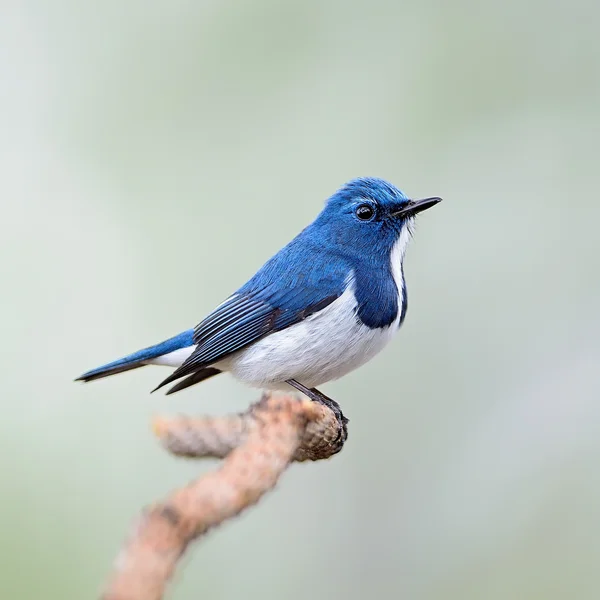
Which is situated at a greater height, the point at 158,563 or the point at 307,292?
the point at 307,292

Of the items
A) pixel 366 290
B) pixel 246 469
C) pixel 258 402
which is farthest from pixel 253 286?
pixel 246 469

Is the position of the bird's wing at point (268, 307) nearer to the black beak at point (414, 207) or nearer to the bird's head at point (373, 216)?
the bird's head at point (373, 216)

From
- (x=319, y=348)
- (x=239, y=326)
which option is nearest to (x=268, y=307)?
(x=239, y=326)

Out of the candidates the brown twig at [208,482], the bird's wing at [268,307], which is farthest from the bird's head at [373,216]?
the brown twig at [208,482]

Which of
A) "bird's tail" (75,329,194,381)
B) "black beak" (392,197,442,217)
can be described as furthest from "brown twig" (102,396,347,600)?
"bird's tail" (75,329,194,381)

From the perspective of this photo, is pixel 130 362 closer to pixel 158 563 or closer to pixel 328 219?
pixel 328 219

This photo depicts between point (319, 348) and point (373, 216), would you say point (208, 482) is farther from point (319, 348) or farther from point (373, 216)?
point (373, 216)

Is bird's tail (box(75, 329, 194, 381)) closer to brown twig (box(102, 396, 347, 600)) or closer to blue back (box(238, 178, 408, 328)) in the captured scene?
blue back (box(238, 178, 408, 328))
